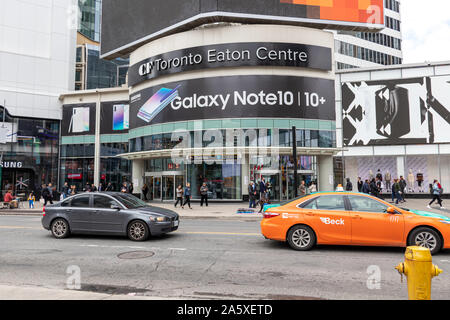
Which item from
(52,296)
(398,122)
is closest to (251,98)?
(398,122)

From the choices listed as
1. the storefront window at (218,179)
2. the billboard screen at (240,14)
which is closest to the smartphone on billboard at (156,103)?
the billboard screen at (240,14)

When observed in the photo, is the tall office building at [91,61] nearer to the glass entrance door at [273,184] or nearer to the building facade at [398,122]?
the glass entrance door at [273,184]

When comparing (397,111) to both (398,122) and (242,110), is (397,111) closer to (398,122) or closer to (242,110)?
(398,122)

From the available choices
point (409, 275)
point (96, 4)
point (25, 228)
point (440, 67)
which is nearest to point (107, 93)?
point (25, 228)

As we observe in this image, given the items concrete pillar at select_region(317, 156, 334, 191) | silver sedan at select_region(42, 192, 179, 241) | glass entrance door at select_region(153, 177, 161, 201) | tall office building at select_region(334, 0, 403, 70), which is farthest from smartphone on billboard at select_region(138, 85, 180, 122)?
tall office building at select_region(334, 0, 403, 70)

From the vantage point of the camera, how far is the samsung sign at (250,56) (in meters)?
25.8

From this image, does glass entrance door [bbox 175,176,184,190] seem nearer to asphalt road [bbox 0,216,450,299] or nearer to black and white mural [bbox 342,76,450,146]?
black and white mural [bbox 342,76,450,146]

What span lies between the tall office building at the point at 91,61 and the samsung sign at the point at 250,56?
137ft

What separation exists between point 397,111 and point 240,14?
1632cm

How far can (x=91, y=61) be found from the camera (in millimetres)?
62406

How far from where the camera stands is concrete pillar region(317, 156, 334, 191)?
87.1 feet
